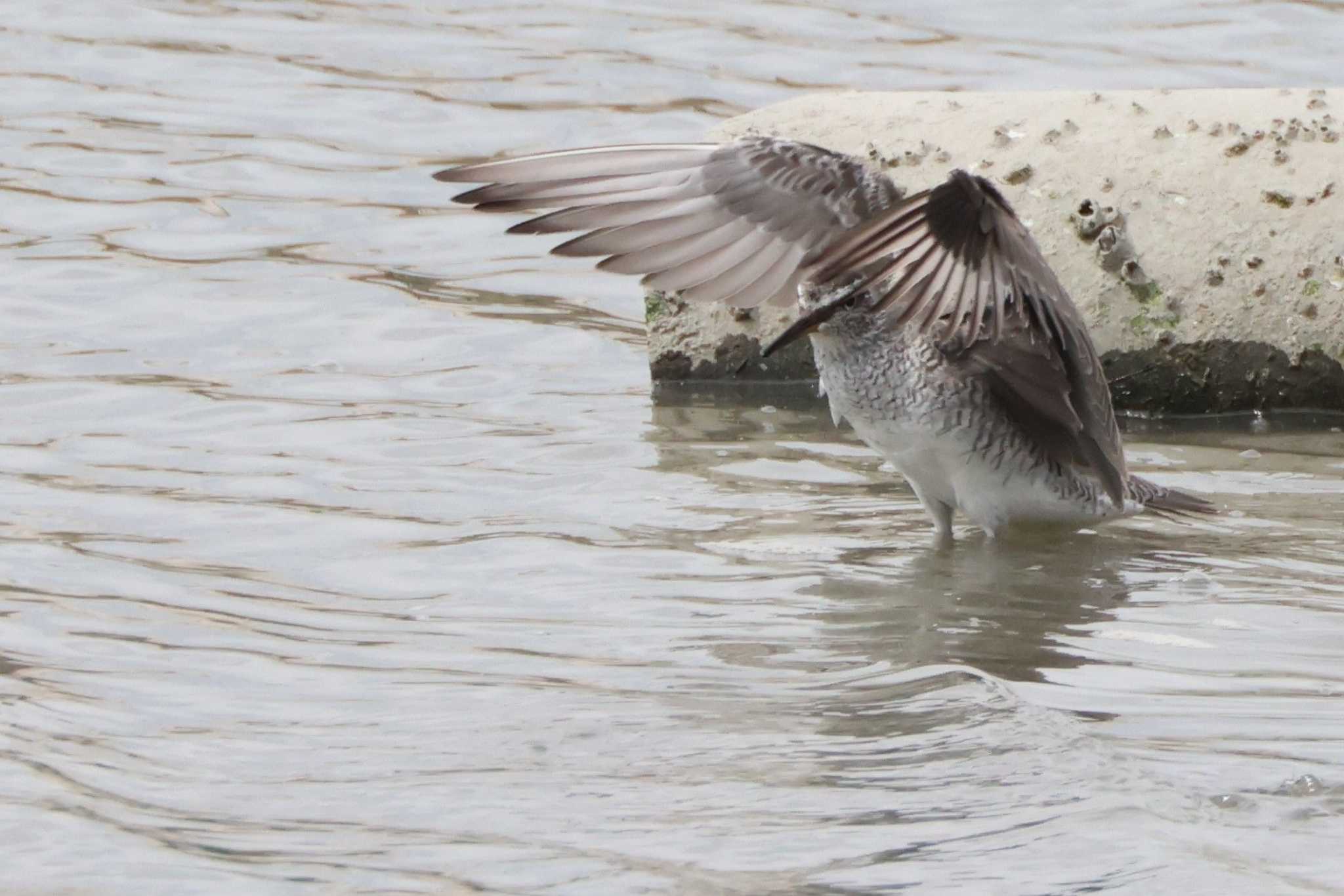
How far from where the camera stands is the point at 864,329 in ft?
22.0

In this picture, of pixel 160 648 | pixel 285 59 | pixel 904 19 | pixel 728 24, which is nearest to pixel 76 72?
pixel 285 59

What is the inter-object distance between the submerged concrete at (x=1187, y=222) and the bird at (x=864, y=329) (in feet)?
3.74

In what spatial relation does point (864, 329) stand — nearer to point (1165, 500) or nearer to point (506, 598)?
point (1165, 500)

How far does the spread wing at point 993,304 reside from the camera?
5.44m

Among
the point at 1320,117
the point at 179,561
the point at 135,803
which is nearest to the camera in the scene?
the point at 135,803

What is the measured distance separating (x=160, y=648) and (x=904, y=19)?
9680 millimetres

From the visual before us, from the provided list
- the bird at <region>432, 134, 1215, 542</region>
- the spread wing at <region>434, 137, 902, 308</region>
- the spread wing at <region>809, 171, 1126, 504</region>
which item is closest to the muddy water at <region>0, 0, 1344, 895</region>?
the bird at <region>432, 134, 1215, 542</region>

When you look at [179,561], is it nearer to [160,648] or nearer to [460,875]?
[160,648]

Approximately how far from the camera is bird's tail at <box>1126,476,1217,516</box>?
6637 mm

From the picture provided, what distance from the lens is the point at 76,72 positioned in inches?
484

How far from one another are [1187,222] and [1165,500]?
1522 millimetres

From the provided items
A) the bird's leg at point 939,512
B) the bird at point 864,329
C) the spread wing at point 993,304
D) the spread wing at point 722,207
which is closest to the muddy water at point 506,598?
the bird's leg at point 939,512

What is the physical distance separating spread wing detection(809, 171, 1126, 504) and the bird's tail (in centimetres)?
7

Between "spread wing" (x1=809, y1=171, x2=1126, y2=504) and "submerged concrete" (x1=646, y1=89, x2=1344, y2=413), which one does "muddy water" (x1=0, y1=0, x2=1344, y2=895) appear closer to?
"submerged concrete" (x1=646, y1=89, x2=1344, y2=413)
